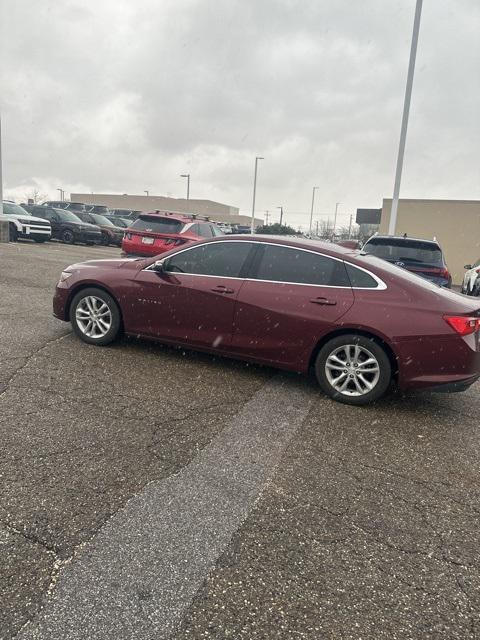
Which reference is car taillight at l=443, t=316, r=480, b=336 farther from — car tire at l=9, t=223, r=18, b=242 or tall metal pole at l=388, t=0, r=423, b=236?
car tire at l=9, t=223, r=18, b=242

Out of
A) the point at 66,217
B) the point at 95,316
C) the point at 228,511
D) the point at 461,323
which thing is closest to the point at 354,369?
the point at 461,323

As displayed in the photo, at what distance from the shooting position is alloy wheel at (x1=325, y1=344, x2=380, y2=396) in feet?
13.5

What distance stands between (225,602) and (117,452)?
1386 mm

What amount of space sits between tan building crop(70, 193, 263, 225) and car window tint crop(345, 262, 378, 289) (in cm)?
7428

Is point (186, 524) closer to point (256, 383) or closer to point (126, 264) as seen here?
point (256, 383)

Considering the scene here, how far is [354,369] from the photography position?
417 cm

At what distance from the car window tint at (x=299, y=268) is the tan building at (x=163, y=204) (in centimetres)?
7392

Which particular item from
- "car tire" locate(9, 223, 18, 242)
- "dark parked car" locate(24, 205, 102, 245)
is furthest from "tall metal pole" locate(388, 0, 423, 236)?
"car tire" locate(9, 223, 18, 242)

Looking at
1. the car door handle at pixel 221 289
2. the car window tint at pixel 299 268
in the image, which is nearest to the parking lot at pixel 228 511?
the car door handle at pixel 221 289

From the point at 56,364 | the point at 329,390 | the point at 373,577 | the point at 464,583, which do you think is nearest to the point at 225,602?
Result: the point at 373,577

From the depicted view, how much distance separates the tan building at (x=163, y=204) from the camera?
259 ft

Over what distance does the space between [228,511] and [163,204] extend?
80.6 meters

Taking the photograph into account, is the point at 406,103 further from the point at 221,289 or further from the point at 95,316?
the point at 95,316

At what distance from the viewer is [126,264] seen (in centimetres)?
A: 527
